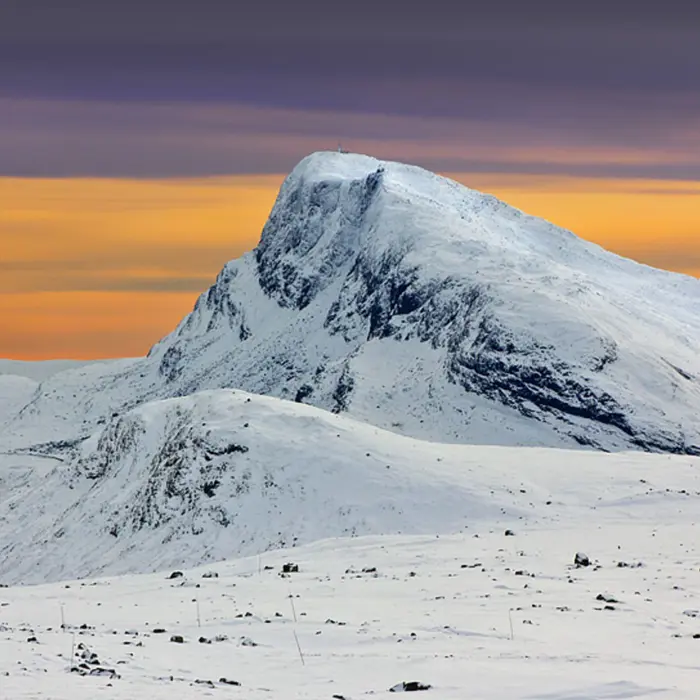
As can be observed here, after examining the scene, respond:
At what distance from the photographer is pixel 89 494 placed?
6844 cm

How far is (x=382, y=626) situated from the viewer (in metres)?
27.0

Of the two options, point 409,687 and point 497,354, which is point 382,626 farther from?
point 497,354

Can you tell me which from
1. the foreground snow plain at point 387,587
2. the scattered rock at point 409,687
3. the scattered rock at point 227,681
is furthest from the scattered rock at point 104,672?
the scattered rock at point 409,687

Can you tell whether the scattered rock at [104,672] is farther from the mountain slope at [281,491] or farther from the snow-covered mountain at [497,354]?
the snow-covered mountain at [497,354]

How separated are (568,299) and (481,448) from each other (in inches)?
3601

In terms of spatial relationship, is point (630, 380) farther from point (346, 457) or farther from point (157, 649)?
point (157, 649)

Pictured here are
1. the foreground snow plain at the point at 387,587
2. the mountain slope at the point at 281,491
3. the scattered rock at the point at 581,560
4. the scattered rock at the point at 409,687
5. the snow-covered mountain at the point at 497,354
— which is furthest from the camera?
the snow-covered mountain at the point at 497,354

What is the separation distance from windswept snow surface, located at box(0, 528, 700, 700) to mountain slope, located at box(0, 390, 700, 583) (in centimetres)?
1366

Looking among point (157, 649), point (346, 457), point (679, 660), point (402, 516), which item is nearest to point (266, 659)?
point (157, 649)

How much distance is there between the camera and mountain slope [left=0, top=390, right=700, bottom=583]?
56219 mm

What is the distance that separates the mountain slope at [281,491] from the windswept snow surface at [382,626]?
13664mm

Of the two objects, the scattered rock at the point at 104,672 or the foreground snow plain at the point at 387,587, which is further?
the foreground snow plain at the point at 387,587

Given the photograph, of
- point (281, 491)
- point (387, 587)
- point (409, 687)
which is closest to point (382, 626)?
point (387, 587)

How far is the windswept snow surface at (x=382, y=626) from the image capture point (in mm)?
20359
